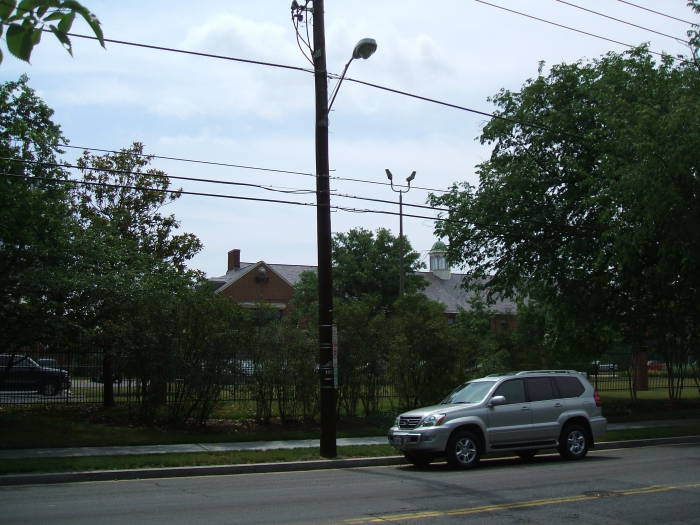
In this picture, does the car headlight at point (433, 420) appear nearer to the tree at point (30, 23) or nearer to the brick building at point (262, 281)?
the tree at point (30, 23)

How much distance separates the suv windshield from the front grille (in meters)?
0.95

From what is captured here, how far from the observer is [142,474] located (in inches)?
510

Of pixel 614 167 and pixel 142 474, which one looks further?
pixel 614 167

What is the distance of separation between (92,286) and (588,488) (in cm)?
1265

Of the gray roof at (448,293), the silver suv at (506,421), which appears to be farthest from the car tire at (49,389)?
the gray roof at (448,293)

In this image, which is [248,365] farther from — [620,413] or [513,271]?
[620,413]

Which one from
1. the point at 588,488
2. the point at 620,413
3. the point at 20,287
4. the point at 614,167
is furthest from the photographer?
the point at 620,413

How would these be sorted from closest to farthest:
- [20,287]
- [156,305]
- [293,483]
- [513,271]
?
1. [293,483]
2. [20,287]
3. [156,305]
4. [513,271]

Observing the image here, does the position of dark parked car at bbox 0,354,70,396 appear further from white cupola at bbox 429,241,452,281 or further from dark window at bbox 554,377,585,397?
white cupola at bbox 429,241,452,281

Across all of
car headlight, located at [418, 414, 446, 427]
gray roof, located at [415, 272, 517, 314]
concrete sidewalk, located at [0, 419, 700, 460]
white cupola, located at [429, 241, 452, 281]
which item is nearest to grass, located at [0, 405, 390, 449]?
concrete sidewalk, located at [0, 419, 700, 460]

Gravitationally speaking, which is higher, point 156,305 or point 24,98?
point 24,98

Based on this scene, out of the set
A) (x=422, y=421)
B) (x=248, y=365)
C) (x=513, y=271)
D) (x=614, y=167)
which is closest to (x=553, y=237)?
(x=513, y=271)

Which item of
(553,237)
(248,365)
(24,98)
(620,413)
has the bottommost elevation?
(620,413)

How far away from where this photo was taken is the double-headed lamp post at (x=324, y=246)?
1523 cm
